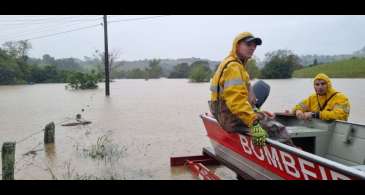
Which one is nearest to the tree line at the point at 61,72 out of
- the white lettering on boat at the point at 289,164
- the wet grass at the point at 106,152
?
the wet grass at the point at 106,152

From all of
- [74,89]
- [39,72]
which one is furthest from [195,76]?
[39,72]

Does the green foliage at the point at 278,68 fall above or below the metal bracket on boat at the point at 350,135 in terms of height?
above

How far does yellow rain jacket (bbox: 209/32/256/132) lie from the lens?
4.41 m

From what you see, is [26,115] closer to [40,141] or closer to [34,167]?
[40,141]

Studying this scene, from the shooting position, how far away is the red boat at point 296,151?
3.85 m

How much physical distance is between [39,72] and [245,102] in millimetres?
57645

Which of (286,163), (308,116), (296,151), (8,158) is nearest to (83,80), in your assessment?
(8,158)

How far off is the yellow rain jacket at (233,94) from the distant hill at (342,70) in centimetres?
4640

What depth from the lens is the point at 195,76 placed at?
170 ft

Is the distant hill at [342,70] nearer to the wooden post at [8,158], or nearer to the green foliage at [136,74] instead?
the green foliage at [136,74]

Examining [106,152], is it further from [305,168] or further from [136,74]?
[136,74]

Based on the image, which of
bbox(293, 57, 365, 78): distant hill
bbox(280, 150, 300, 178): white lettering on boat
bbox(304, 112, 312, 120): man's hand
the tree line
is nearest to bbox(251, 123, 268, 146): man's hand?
bbox(280, 150, 300, 178): white lettering on boat

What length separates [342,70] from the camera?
4928cm
